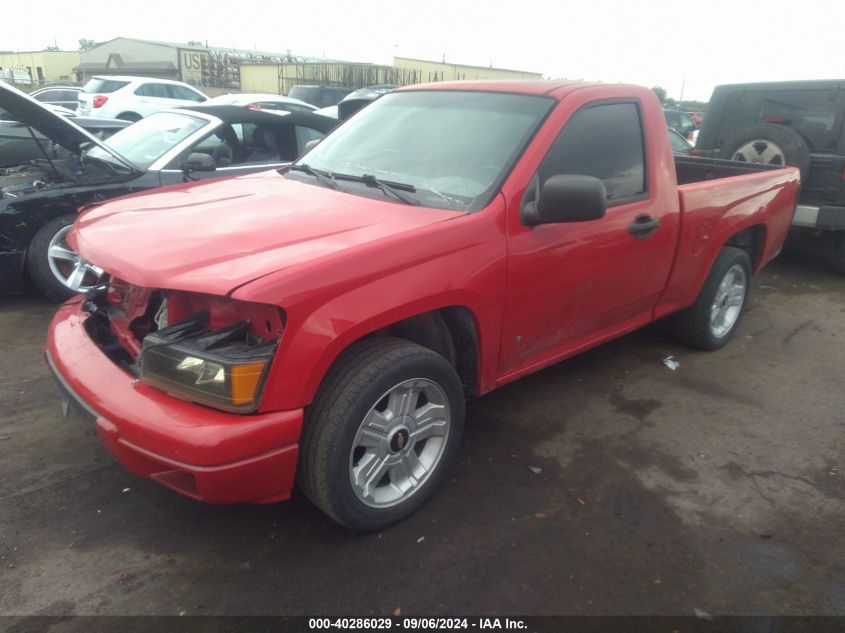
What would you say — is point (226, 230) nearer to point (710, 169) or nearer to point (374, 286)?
point (374, 286)

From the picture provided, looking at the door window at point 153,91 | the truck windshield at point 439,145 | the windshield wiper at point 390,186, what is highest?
the truck windshield at point 439,145

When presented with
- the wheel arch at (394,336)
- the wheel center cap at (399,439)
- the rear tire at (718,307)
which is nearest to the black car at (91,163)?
the wheel arch at (394,336)

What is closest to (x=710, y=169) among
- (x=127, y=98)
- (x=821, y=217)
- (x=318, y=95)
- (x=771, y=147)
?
(x=771, y=147)

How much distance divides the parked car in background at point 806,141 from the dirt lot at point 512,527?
301cm

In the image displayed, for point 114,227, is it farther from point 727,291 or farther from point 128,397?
point 727,291

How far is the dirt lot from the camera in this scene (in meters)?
2.33

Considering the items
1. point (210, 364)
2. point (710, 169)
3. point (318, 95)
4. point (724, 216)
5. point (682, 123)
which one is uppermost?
point (710, 169)

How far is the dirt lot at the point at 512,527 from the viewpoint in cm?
233

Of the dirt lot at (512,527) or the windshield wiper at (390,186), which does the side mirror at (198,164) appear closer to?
the dirt lot at (512,527)

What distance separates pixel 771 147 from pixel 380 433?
5.45m

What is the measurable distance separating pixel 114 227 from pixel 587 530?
2362 millimetres

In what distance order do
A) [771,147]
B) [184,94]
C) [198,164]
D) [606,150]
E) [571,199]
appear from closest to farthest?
[571,199]
[606,150]
[198,164]
[771,147]
[184,94]

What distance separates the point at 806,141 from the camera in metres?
6.60

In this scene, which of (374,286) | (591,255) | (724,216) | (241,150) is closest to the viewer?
(374,286)
